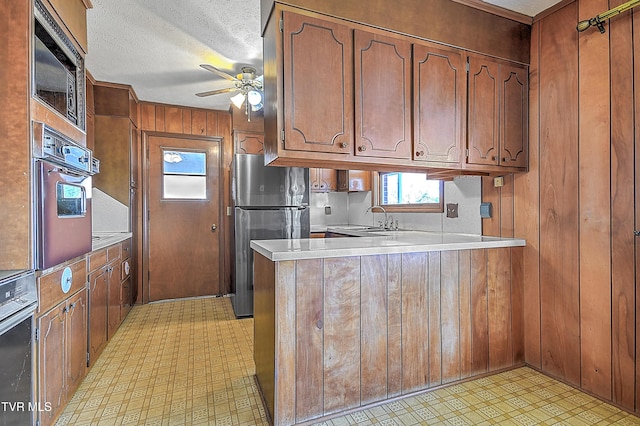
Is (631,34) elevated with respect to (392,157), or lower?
elevated

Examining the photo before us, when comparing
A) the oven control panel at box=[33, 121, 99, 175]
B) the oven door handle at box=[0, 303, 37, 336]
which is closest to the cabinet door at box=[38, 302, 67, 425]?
the oven door handle at box=[0, 303, 37, 336]

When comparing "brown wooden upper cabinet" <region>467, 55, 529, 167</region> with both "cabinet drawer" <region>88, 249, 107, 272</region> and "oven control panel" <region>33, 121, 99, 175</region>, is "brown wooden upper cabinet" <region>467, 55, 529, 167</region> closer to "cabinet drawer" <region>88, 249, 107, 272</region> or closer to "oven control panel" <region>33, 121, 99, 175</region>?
"oven control panel" <region>33, 121, 99, 175</region>

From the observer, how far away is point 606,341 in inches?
77.2

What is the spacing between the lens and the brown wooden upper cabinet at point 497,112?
225 centimetres

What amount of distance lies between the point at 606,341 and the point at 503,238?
0.85 metres

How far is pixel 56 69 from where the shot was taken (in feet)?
5.86

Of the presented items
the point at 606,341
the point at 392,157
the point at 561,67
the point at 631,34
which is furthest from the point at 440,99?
the point at 606,341

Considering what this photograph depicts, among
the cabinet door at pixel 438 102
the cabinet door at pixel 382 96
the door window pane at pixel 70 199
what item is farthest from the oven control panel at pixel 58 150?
the cabinet door at pixel 438 102

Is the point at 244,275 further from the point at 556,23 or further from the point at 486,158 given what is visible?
the point at 556,23

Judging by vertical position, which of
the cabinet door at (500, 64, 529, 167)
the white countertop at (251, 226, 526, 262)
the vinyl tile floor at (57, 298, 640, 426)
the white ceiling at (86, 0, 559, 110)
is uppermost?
the white ceiling at (86, 0, 559, 110)

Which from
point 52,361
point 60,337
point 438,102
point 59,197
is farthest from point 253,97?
point 52,361

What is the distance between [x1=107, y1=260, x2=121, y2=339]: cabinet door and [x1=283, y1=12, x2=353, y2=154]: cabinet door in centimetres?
218

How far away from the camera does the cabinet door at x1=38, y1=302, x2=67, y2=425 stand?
5.05 ft

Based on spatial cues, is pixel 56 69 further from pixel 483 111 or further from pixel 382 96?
pixel 483 111
